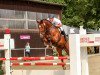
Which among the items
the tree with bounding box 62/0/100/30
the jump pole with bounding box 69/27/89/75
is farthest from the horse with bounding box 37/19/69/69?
the tree with bounding box 62/0/100/30

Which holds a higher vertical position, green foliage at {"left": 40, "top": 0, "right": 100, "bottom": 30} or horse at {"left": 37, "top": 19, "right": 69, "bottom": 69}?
green foliage at {"left": 40, "top": 0, "right": 100, "bottom": 30}

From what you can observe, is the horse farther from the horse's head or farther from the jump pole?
the jump pole

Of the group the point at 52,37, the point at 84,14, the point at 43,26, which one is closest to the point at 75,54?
the point at 43,26

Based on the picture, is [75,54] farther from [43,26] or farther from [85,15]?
[85,15]

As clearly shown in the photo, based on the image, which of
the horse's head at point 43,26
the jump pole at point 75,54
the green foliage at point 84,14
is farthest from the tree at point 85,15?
the jump pole at point 75,54

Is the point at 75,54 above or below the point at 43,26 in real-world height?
below

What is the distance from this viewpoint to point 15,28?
30547 mm

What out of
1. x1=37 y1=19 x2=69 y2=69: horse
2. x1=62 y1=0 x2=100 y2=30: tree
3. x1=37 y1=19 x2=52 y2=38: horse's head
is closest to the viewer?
x1=37 y1=19 x2=52 y2=38: horse's head

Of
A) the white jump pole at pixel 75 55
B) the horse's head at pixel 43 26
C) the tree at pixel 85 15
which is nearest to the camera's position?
the white jump pole at pixel 75 55

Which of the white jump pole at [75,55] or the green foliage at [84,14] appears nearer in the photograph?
the white jump pole at [75,55]

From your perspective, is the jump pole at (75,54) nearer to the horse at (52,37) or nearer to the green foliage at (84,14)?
the horse at (52,37)

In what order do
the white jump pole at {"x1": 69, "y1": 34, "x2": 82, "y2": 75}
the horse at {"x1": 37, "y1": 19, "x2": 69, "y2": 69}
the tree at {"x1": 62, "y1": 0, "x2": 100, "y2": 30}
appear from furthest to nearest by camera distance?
the tree at {"x1": 62, "y1": 0, "x2": 100, "y2": 30} < the horse at {"x1": 37, "y1": 19, "x2": 69, "y2": 69} < the white jump pole at {"x1": 69, "y1": 34, "x2": 82, "y2": 75}

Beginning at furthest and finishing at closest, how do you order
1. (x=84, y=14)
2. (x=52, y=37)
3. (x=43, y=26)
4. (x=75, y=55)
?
(x=84, y=14)
(x=52, y=37)
(x=43, y=26)
(x=75, y=55)

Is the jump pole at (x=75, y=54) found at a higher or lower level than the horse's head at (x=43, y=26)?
lower
